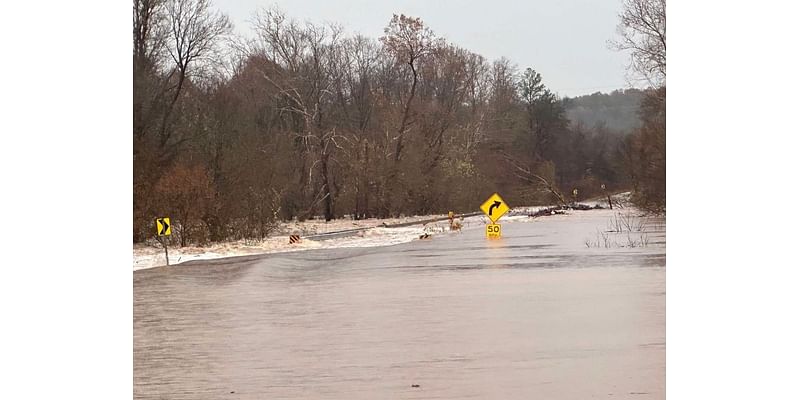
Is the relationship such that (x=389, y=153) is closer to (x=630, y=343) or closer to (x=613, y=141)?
(x=613, y=141)

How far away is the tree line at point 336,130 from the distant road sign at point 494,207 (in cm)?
7

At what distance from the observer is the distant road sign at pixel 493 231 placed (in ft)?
30.2

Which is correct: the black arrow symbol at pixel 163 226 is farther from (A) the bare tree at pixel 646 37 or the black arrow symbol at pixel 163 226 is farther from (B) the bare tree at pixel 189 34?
(A) the bare tree at pixel 646 37

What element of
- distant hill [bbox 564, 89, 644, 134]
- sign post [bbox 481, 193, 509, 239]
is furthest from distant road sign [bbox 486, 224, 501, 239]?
distant hill [bbox 564, 89, 644, 134]

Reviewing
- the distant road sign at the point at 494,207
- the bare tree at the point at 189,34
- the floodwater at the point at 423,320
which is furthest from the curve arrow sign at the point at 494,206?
the bare tree at the point at 189,34

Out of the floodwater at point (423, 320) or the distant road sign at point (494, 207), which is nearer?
the floodwater at point (423, 320)

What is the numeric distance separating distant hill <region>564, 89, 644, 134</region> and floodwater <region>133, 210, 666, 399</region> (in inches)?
30.4

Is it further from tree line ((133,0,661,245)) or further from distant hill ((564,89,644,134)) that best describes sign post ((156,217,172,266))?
distant hill ((564,89,644,134))

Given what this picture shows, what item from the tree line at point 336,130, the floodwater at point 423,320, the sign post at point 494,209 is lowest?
the floodwater at point 423,320

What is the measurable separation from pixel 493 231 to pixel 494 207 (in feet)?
0.69

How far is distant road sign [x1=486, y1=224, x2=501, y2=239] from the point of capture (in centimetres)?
920

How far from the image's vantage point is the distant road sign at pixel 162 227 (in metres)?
9.20

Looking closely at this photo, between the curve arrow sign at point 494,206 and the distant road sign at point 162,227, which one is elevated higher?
the curve arrow sign at point 494,206
